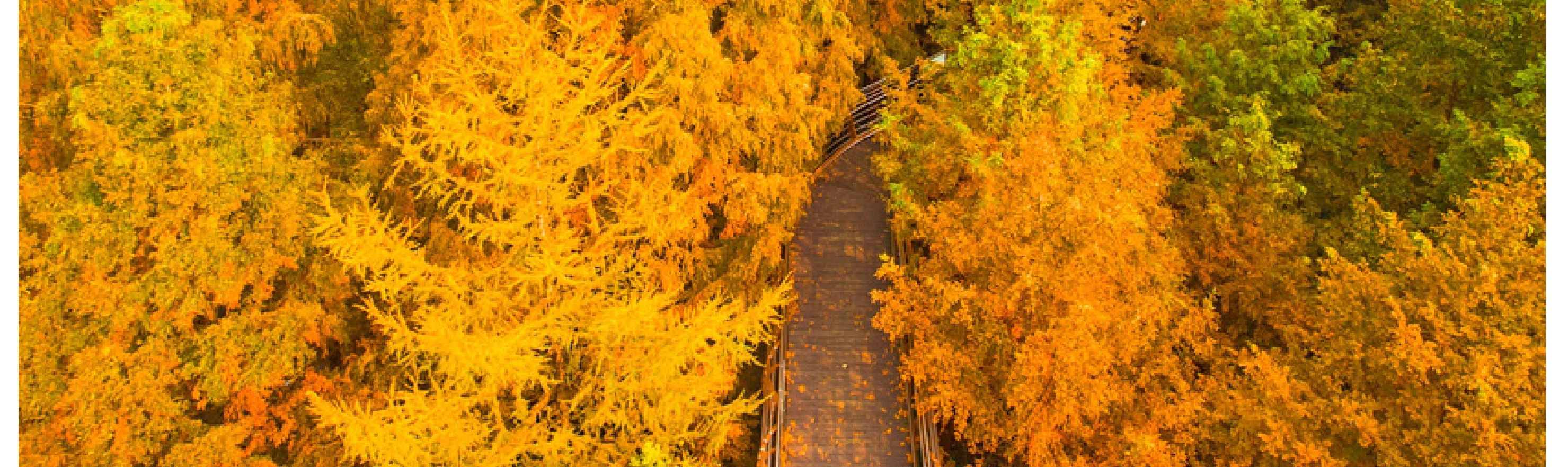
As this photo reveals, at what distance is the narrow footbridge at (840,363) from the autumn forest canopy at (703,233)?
28.8 inches

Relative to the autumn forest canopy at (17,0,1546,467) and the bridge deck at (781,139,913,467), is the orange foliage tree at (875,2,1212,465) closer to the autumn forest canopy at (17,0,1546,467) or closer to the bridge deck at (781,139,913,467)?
the autumn forest canopy at (17,0,1546,467)

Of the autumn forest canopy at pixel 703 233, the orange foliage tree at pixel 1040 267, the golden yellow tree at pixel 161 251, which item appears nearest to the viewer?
the autumn forest canopy at pixel 703 233

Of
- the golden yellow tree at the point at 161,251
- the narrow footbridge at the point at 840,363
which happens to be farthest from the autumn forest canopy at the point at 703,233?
the narrow footbridge at the point at 840,363

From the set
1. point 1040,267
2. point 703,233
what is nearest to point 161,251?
point 703,233

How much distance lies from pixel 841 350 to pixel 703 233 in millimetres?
4272

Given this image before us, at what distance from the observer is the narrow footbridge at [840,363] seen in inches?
612

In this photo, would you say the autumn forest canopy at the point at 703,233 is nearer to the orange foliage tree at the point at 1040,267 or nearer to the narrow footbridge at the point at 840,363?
the orange foliage tree at the point at 1040,267

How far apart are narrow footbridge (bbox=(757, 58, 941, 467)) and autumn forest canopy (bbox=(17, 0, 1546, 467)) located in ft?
2.40

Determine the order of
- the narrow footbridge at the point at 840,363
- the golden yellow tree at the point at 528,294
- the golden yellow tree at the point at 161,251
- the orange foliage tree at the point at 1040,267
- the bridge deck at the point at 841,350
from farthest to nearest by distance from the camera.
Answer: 1. the bridge deck at the point at 841,350
2. the narrow footbridge at the point at 840,363
3. the orange foliage tree at the point at 1040,267
4. the golden yellow tree at the point at 161,251
5. the golden yellow tree at the point at 528,294

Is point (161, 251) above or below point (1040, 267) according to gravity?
above

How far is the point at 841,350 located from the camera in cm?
1727

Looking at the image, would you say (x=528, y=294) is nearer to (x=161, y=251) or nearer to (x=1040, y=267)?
(x=161, y=251)

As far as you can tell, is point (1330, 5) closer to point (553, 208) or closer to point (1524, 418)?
point (1524, 418)

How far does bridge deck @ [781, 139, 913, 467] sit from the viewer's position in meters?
15.6
